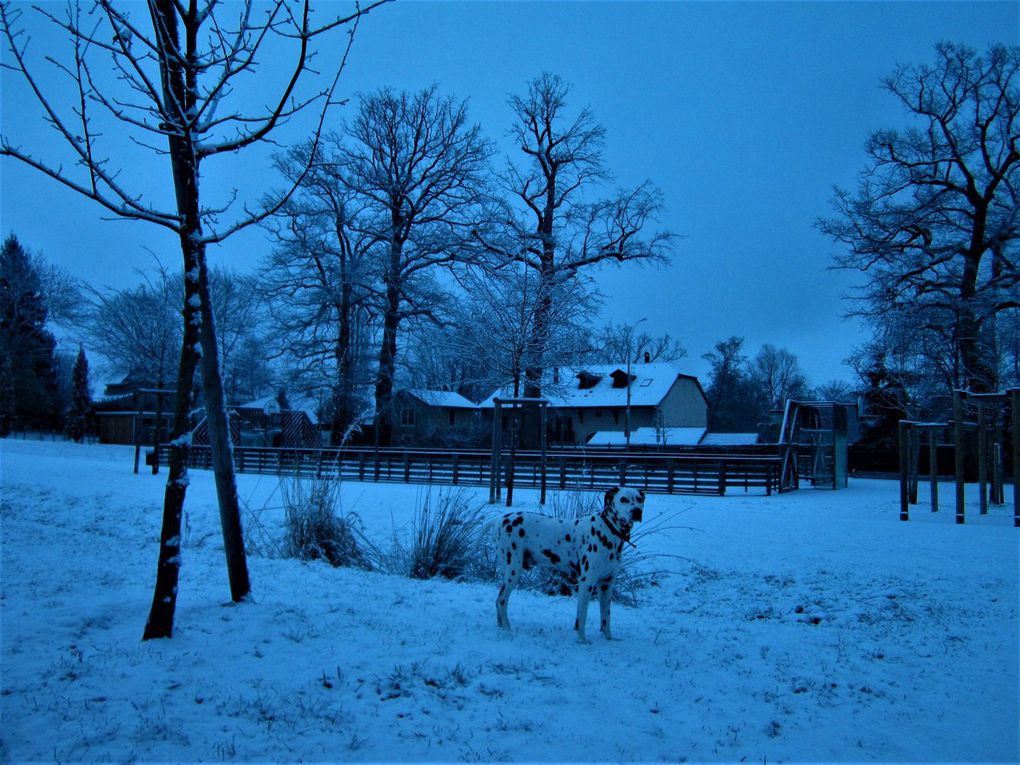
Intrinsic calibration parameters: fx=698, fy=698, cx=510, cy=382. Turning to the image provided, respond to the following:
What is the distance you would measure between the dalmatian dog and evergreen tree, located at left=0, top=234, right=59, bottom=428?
37.9 metres

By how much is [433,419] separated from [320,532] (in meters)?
42.8

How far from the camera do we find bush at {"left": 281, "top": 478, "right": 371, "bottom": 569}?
30.5 feet

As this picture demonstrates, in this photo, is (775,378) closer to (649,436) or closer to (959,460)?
(649,436)

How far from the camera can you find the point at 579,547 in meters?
5.70

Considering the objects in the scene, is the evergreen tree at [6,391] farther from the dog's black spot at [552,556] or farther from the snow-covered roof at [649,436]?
the dog's black spot at [552,556]

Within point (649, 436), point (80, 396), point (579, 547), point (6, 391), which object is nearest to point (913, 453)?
point (579, 547)

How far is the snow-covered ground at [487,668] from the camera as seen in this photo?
3574mm

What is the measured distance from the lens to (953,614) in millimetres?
6879

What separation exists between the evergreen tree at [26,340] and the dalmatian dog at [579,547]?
37863mm

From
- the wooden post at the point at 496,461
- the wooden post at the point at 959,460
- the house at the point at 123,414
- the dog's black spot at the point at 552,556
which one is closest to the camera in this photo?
the dog's black spot at the point at 552,556

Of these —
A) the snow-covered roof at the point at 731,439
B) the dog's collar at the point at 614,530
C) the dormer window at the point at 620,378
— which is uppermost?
the dormer window at the point at 620,378

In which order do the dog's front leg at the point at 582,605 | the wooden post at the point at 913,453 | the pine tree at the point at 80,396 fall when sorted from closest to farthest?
the dog's front leg at the point at 582,605 → the wooden post at the point at 913,453 → the pine tree at the point at 80,396

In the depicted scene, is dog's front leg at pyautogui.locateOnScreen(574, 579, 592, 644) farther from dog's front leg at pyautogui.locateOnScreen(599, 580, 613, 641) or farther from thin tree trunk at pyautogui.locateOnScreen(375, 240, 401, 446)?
thin tree trunk at pyautogui.locateOnScreen(375, 240, 401, 446)

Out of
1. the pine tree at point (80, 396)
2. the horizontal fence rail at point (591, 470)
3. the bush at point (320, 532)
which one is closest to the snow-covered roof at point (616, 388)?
the horizontal fence rail at point (591, 470)
